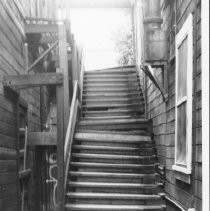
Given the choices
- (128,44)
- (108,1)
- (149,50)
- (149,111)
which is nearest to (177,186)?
(149,50)

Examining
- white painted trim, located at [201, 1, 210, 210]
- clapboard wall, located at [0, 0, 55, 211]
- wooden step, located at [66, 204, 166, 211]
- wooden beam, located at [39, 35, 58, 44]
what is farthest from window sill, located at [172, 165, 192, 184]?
wooden beam, located at [39, 35, 58, 44]

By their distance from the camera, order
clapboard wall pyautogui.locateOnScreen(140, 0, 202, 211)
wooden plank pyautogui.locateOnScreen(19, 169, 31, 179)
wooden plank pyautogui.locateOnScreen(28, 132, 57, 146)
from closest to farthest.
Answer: clapboard wall pyautogui.locateOnScreen(140, 0, 202, 211)
wooden plank pyautogui.locateOnScreen(28, 132, 57, 146)
wooden plank pyautogui.locateOnScreen(19, 169, 31, 179)

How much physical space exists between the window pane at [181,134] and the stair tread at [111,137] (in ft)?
9.31

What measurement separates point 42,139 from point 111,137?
2483 millimetres

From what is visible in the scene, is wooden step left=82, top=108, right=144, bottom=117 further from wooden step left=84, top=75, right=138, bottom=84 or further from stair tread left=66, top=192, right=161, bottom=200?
stair tread left=66, top=192, right=161, bottom=200

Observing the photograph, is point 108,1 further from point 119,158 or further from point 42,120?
point 119,158

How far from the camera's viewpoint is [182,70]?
4988 mm

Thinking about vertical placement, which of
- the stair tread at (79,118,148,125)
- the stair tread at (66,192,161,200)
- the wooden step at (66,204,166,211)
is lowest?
the wooden step at (66,204,166,211)

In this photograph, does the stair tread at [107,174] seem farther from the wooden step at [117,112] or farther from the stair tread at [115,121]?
the wooden step at [117,112]

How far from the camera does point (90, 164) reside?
7348 mm

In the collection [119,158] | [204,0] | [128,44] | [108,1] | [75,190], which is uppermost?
[108,1]

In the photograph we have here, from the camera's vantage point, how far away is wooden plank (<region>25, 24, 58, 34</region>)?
7391mm

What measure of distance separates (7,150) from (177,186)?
242 cm

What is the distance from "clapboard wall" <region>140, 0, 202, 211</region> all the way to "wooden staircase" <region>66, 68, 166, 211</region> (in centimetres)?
36
